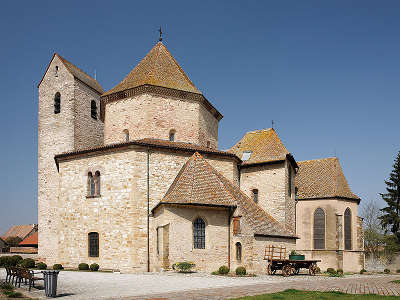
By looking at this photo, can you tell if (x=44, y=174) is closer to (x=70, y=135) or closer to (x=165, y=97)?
(x=70, y=135)

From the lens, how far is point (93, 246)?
1049 inches

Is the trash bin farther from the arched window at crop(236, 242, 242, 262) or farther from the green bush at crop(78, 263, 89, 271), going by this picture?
the arched window at crop(236, 242, 242, 262)

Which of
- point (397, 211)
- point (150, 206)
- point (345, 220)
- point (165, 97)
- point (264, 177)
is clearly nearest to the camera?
point (150, 206)

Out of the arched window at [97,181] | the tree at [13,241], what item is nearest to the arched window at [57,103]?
the arched window at [97,181]

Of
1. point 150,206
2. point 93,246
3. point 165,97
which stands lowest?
point 93,246

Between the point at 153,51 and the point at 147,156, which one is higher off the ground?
the point at 153,51

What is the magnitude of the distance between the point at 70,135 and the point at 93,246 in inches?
512

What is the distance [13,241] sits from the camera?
238ft

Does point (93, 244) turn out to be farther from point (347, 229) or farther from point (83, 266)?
point (347, 229)

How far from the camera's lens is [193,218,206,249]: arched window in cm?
2462

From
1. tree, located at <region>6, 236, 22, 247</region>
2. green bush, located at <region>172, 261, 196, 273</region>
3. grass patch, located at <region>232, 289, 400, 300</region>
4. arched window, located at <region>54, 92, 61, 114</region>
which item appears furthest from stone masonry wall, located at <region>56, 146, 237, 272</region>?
tree, located at <region>6, 236, 22, 247</region>

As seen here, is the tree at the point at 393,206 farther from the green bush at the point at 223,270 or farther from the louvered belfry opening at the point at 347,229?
the green bush at the point at 223,270

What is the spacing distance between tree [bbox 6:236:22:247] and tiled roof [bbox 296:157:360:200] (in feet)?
182

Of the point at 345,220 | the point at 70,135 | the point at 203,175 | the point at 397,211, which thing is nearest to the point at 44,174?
the point at 70,135
